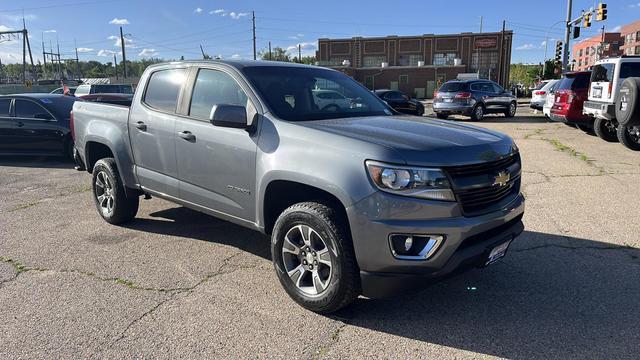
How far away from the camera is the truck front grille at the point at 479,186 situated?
3080mm

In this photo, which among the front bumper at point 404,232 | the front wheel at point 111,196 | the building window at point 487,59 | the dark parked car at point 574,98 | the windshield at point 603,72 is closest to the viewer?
the front bumper at point 404,232

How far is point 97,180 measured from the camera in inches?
229

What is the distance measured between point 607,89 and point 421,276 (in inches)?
411

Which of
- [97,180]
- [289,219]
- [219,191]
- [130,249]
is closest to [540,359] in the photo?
[289,219]

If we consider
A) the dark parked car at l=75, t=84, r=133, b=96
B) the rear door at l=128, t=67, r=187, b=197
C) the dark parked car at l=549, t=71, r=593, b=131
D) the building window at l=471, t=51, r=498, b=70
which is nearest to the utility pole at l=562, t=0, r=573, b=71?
the dark parked car at l=549, t=71, r=593, b=131

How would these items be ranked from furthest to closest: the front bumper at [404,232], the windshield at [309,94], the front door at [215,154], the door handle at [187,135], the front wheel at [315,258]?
the door handle at [187,135] < the windshield at [309,94] < the front door at [215,154] < the front wheel at [315,258] < the front bumper at [404,232]

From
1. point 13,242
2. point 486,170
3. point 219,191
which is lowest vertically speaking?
point 13,242

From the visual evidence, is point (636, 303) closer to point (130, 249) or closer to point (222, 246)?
point (222, 246)

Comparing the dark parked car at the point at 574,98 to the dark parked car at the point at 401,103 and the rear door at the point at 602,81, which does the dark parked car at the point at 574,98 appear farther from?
the dark parked car at the point at 401,103

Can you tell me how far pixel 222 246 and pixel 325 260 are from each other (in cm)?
193

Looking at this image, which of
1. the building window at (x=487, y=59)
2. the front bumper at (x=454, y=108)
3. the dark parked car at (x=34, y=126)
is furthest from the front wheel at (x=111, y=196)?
the building window at (x=487, y=59)

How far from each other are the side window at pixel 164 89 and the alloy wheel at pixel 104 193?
1251 mm

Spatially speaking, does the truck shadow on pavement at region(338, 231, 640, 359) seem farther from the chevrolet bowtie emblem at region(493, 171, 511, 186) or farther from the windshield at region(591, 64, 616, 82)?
the windshield at region(591, 64, 616, 82)

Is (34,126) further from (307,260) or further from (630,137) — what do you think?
(630,137)
